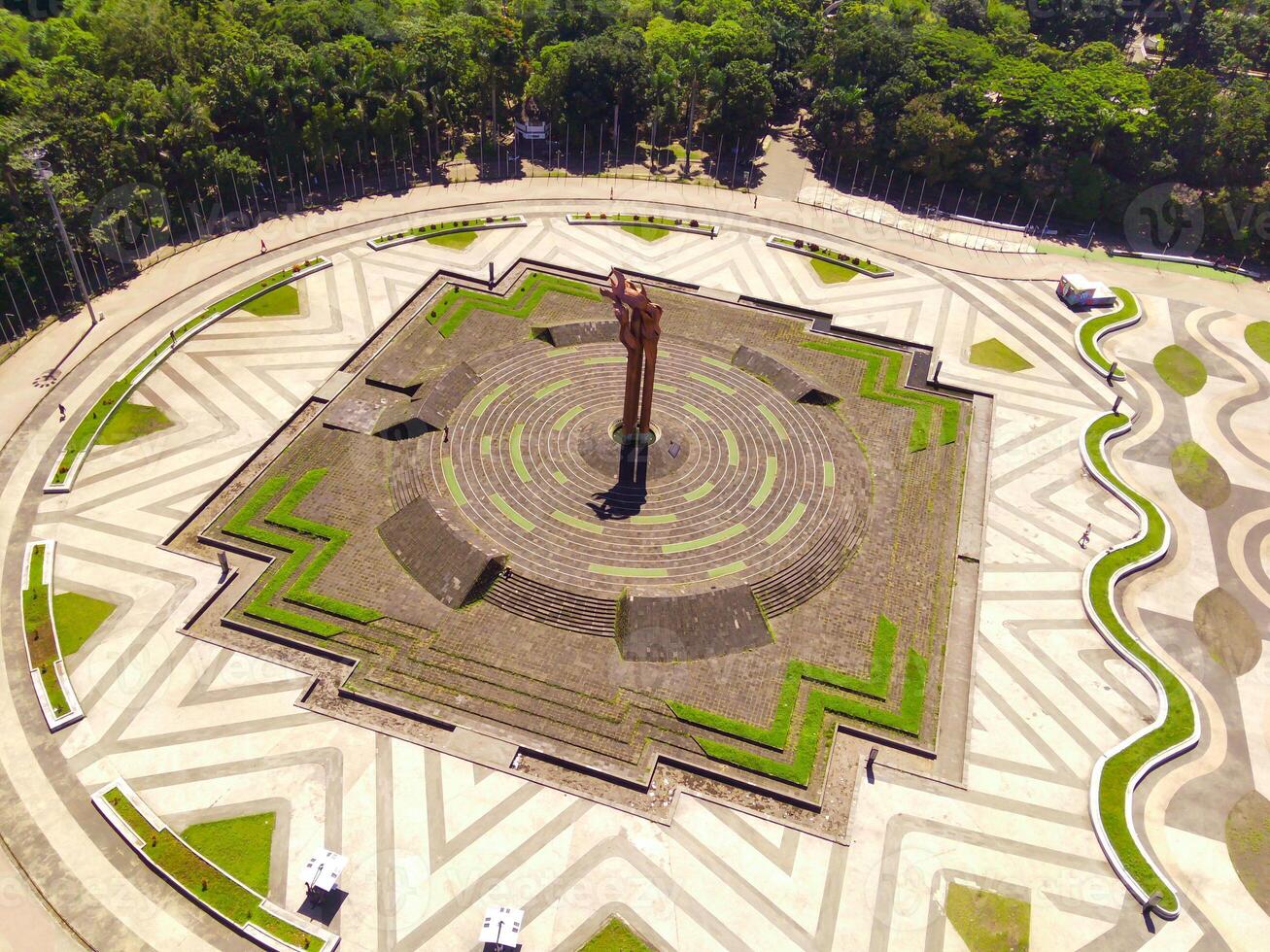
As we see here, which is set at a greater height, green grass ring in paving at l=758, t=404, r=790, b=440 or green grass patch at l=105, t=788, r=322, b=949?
green grass ring in paving at l=758, t=404, r=790, b=440

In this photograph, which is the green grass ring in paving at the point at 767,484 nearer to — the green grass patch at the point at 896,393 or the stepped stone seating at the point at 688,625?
the stepped stone seating at the point at 688,625

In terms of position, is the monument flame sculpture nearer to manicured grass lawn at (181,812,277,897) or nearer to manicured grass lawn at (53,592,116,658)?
manicured grass lawn at (181,812,277,897)

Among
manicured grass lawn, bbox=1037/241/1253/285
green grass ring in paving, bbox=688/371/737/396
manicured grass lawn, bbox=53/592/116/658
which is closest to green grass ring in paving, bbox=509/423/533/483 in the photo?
green grass ring in paving, bbox=688/371/737/396

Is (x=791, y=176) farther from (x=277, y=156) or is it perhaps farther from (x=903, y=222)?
(x=277, y=156)

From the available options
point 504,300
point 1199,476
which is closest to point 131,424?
point 504,300

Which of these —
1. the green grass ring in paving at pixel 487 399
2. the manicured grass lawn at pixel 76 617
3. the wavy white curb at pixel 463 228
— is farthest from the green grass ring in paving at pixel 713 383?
the manicured grass lawn at pixel 76 617

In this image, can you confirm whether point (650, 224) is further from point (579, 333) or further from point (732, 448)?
point (732, 448)
